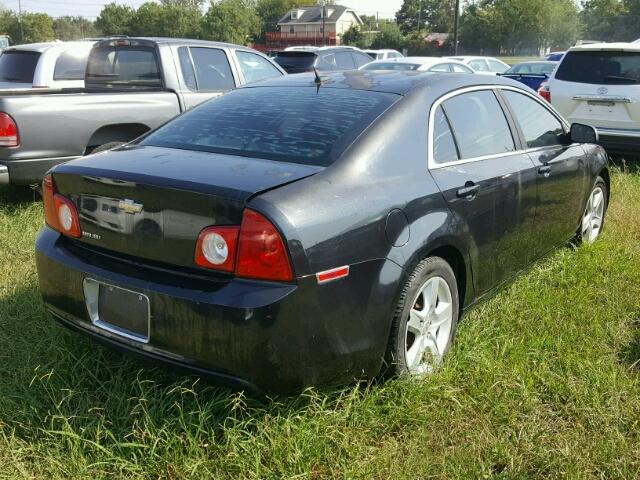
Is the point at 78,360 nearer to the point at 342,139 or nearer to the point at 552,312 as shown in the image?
the point at 342,139

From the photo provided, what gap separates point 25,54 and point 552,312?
7.47m

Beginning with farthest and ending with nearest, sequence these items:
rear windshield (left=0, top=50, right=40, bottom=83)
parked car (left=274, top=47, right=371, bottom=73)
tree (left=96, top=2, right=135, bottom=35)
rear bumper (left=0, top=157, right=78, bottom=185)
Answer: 1. tree (left=96, top=2, right=135, bottom=35)
2. parked car (left=274, top=47, right=371, bottom=73)
3. rear windshield (left=0, top=50, right=40, bottom=83)
4. rear bumper (left=0, top=157, right=78, bottom=185)

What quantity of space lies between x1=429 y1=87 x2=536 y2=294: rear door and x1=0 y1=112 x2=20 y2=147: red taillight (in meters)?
3.86

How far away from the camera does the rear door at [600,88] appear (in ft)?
25.4

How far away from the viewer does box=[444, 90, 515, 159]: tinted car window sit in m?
3.49

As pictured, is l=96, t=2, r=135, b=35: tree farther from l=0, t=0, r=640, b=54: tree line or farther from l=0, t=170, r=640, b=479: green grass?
l=0, t=170, r=640, b=479: green grass

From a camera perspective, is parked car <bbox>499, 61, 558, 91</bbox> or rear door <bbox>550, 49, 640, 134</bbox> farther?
parked car <bbox>499, 61, 558, 91</bbox>

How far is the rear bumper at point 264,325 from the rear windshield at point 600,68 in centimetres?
641

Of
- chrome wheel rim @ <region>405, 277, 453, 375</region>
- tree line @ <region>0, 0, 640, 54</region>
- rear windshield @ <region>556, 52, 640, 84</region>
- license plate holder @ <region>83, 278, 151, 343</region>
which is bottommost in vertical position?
chrome wheel rim @ <region>405, 277, 453, 375</region>

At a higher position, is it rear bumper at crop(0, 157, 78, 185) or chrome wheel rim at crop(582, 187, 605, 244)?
rear bumper at crop(0, 157, 78, 185)

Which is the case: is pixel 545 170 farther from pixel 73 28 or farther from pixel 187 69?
pixel 73 28

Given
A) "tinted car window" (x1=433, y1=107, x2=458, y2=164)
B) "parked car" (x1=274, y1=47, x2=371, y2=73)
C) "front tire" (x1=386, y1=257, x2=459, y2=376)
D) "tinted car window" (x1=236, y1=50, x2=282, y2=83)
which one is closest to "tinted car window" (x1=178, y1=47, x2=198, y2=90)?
"tinted car window" (x1=236, y1=50, x2=282, y2=83)

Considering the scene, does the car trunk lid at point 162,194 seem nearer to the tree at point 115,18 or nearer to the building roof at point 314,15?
the tree at point 115,18

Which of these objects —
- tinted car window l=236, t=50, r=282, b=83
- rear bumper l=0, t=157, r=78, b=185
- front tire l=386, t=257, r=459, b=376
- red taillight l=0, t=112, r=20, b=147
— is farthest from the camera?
tinted car window l=236, t=50, r=282, b=83
